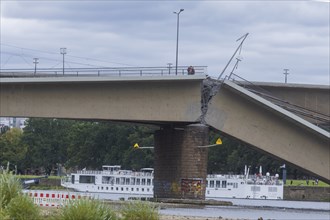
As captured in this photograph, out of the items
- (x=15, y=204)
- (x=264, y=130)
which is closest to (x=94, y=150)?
(x=264, y=130)

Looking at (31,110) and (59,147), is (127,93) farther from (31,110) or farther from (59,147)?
(59,147)

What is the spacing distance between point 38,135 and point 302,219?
128213 millimetres

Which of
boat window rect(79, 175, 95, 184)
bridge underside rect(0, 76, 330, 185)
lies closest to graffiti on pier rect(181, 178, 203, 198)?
bridge underside rect(0, 76, 330, 185)

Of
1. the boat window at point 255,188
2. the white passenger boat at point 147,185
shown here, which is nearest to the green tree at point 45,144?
the white passenger boat at point 147,185

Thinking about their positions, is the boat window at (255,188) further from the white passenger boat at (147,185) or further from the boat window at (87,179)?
the boat window at (87,179)

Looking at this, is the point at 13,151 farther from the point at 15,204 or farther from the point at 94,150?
the point at 15,204

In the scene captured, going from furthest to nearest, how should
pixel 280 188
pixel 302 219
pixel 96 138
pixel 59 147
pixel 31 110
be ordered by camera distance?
pixel 59 147, pixel 96 138, pixel 280 188, pixel 31 110, pixel 302 219

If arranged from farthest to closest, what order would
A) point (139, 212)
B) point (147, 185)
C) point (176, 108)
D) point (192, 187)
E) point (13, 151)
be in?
point (13, 151) < point (147, 185) < point (192, 187) < point (176, 108) < point (139, 212)

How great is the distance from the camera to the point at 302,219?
63906 mm

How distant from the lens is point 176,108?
7788 cm

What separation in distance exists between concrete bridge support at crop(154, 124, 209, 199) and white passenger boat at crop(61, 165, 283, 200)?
37764 millimetres

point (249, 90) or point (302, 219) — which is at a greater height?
point (249, 90)

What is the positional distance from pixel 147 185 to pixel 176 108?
164ft

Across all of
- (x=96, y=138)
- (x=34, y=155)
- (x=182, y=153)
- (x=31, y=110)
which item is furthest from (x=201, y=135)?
(x=34, y=155)
